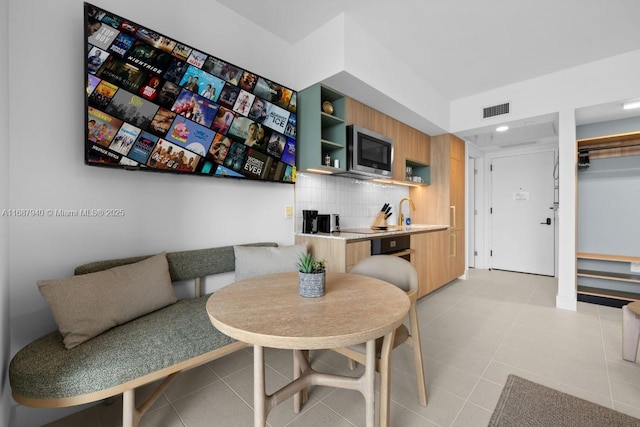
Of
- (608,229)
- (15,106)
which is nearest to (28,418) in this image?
(15,106)

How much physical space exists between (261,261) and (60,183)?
131 cm

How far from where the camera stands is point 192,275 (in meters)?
1.93

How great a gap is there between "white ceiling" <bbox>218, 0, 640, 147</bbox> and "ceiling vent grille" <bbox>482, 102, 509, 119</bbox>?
369 mm

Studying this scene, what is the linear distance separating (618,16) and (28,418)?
16.8 ft

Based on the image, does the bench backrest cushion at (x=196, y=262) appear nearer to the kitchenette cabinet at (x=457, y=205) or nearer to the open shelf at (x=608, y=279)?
the kitchenette cabinet at (x=457, y=205)

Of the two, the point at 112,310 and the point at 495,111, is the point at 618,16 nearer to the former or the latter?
the point at 495,111

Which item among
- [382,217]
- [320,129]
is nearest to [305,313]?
[320,129]

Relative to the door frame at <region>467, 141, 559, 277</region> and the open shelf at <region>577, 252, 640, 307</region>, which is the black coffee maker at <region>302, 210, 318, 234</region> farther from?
the door frame at <region>467, 141, 559, 277</region>

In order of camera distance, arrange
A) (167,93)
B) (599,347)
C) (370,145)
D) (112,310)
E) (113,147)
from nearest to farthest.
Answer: (112,310) < (113,147) < (167,93) < (599,347) < (370,145)

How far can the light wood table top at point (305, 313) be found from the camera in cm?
83

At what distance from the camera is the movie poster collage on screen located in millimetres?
1591

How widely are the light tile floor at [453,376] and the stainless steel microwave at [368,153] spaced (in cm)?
171

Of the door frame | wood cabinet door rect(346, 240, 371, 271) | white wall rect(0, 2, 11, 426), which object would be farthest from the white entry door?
white wall rect(0, 2, 11, 426)

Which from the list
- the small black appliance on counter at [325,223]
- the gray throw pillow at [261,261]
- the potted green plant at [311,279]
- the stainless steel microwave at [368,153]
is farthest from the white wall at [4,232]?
the stainless steel microwave at [368,153]
